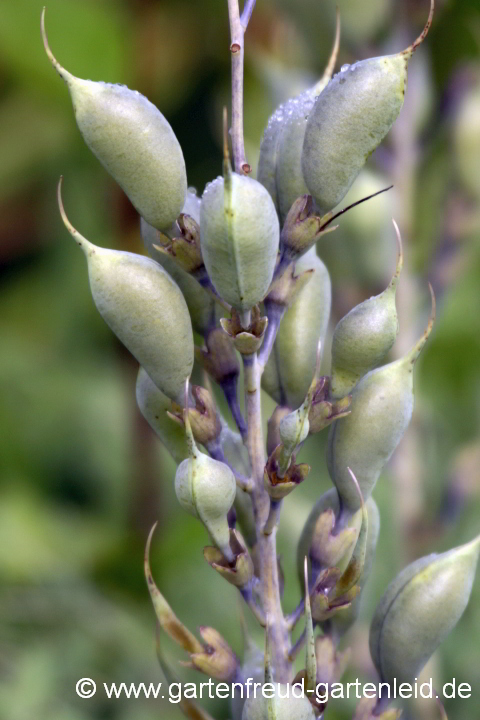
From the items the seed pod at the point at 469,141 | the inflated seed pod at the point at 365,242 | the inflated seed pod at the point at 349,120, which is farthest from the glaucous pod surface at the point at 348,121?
the seed pod at the point at 469,141

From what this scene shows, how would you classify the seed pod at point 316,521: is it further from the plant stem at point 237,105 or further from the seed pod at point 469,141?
the seed pod at point 469,141

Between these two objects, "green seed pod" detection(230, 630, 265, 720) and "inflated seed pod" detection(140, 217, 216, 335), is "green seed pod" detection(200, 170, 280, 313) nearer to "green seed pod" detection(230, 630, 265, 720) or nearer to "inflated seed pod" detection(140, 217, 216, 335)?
"inflated seed pod" detection(140, 217, 216, 335)

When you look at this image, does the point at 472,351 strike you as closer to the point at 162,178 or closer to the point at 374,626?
the point at 374,626

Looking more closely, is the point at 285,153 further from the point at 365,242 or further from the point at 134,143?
the point at 365,242

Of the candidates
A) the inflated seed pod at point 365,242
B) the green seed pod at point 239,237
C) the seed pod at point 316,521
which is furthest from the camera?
the inflated seed pod at point 365,242

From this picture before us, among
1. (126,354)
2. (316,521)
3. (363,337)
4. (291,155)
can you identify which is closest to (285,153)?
(291,155)
